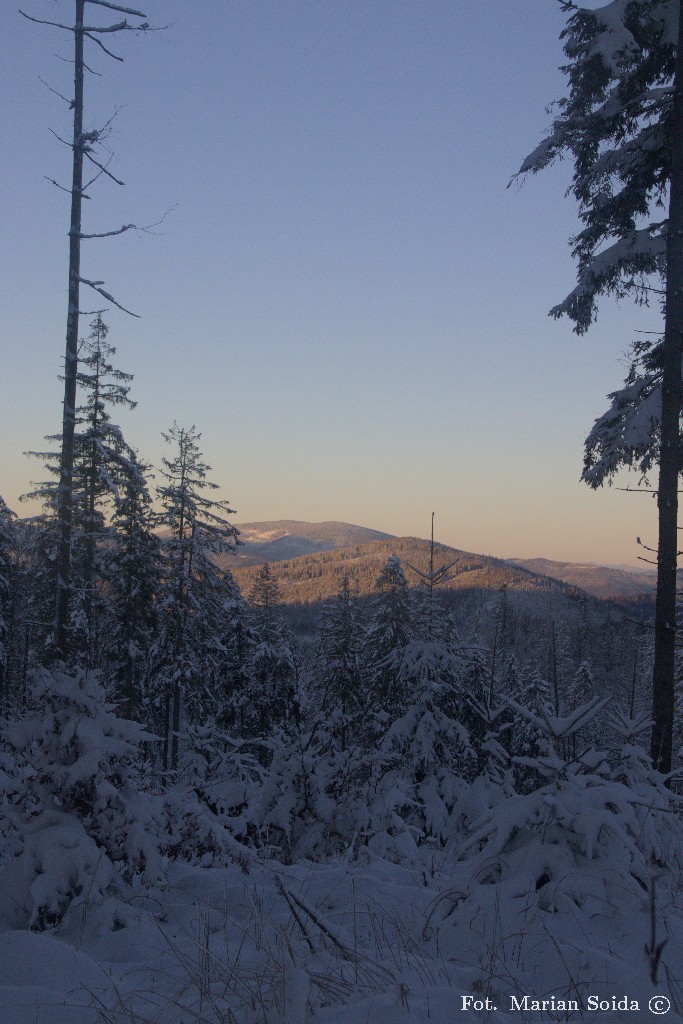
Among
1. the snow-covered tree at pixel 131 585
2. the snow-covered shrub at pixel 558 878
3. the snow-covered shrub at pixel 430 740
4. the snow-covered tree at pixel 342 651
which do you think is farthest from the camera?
the snow-covered tree at pixel 342 651

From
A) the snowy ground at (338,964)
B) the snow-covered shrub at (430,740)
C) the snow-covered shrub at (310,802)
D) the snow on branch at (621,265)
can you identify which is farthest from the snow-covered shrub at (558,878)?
the snow on branch at (621,265)

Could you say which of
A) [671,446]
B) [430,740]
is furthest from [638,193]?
[430,740]

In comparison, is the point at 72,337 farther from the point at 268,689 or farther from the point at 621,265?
the point at 268,689

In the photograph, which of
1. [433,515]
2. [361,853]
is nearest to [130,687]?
[433,515]

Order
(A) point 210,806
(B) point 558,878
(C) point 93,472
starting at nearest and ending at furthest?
1. (B) point 558,878
2. (A) point 210,806
3. (C) point 93,472

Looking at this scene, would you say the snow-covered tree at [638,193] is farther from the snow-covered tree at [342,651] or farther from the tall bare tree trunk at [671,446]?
the snow-covered tree at [342,651]

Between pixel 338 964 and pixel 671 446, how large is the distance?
26.9 ft

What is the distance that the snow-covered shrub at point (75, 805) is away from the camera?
368 centimetres

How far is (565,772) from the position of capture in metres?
3.49

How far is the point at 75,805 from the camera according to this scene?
13.1 feet

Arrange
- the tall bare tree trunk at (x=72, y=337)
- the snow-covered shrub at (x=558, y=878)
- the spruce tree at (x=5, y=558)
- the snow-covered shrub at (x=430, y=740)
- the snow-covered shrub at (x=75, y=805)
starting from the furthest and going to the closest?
1. the spruce tree at (x=5, y=558)
2. the tall bare tree trunk at (x=72, y=337)
3. the snow-covered shrub at (x=430, y=740)
4. the snow-covered shrub at (x=75, y=805)
5. the snow-covered shrub at (x=558, y=878)

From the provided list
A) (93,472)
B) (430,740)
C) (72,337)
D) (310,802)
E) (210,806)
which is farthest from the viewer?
(93,472)

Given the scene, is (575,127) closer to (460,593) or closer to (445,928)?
(445,928)

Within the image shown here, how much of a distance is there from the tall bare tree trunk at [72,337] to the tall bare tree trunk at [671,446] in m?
9.36
